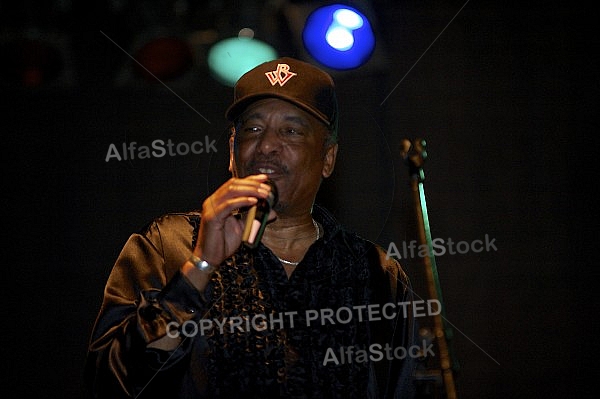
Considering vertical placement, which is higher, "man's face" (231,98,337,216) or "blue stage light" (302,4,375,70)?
"blue stage light" (302,4,375,70)

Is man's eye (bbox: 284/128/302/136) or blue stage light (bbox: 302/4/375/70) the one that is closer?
man's eye (bbox: 284/128/302/136)

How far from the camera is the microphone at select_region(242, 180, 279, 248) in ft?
3.43

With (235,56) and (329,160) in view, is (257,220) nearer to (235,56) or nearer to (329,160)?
(329,160)

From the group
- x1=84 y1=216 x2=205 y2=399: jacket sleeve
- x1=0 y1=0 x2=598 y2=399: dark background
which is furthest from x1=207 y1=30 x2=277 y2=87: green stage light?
x1=84 y1=216 x2=205 y2=399: jacket sleeve

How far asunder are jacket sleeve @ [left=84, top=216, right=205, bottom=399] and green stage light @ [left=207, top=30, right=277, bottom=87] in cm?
64

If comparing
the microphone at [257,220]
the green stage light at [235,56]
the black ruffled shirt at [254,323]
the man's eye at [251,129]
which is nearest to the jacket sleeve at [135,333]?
the black ruffled shirt at [254,323]

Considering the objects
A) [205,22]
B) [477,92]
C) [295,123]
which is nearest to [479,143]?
[477,92]

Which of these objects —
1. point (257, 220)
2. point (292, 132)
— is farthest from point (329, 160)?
point (257, 220)

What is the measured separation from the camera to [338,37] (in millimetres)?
1808

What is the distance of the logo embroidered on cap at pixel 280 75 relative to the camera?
1.44 m

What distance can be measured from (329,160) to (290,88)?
0.69 ft

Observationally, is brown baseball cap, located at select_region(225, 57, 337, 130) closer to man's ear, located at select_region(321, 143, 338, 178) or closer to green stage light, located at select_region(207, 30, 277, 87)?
man's ear, located at select_region(321, 143, 338, 178)

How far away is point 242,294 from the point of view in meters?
1.41

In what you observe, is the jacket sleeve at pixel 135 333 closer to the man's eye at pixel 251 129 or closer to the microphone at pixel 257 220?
the microphone at pixel 257 220
